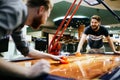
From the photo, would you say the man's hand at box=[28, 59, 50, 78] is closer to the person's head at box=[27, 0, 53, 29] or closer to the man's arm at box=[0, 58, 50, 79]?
the man's arm at box=[0, 58, 50, 79]

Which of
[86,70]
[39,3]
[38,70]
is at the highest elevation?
[39,3]

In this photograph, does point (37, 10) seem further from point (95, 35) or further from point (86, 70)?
point (95, 35)

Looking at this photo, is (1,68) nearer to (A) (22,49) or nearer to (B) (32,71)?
(B) (32,71)

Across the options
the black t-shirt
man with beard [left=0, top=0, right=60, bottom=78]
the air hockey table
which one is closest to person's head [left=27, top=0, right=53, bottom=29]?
man with beard [left=0, top=0, right=60, bottom=78]

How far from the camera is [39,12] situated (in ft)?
4.58

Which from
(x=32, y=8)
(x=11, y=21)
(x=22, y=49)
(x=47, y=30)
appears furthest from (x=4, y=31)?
(x=47, y=30)

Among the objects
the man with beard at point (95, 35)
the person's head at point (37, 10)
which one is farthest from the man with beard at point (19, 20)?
the man with beard at point (95, 35)

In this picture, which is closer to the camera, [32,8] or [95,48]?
[32,8]

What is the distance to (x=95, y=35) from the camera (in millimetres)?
4430

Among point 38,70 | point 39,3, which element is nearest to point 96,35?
point 39,3

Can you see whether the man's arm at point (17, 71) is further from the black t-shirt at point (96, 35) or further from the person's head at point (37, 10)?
the black t-shirt at point (96, 35)

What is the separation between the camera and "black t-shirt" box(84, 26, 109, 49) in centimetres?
428

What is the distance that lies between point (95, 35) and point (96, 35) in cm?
3

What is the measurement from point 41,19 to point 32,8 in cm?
10
